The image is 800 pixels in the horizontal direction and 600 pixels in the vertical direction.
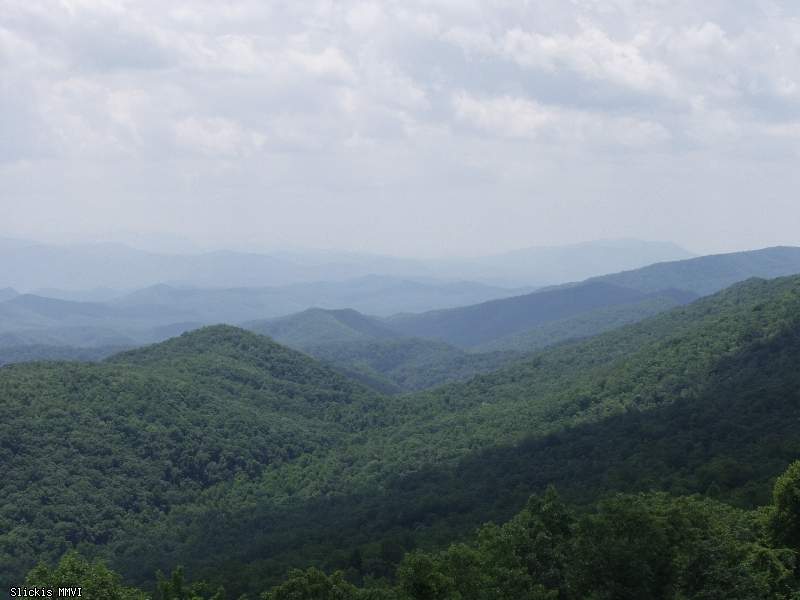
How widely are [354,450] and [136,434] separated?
21.4 metres

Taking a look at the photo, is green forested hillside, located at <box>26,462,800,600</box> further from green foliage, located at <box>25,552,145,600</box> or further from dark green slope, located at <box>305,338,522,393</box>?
dark green slope, located at <box>305,338,522,393</box>

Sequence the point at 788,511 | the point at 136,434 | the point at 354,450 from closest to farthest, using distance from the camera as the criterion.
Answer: the point at 788,511 < the point at 136,434 < the point at 354,450

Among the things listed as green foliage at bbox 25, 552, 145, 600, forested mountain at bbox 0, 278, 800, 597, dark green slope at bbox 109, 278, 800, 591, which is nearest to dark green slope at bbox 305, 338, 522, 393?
forested mountain at bbox 0, 278, 800, 597

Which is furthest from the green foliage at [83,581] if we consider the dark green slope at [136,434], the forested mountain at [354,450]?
the dark green slope at [136,434]

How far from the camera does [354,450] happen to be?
7888 centimetres

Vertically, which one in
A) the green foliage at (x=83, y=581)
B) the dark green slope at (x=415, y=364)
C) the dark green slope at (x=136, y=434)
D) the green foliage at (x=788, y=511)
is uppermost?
the green foliage at (x=788, y=511)

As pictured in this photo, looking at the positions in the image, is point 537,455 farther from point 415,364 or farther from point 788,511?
point 415,364

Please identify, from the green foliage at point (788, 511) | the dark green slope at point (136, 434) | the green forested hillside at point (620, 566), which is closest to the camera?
the green forested hillside at point (620, 566)

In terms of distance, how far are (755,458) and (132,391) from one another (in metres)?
57.7

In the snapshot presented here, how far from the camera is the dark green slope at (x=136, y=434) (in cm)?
5709

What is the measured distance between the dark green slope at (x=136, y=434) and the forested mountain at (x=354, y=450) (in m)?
0.20

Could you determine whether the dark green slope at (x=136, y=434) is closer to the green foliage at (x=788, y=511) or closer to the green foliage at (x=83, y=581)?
the green foliage at (x=83, y=581)

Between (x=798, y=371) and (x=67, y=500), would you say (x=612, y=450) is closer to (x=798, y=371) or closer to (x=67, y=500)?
(x=798, y=371)

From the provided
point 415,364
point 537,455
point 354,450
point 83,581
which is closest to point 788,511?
point 83,581
